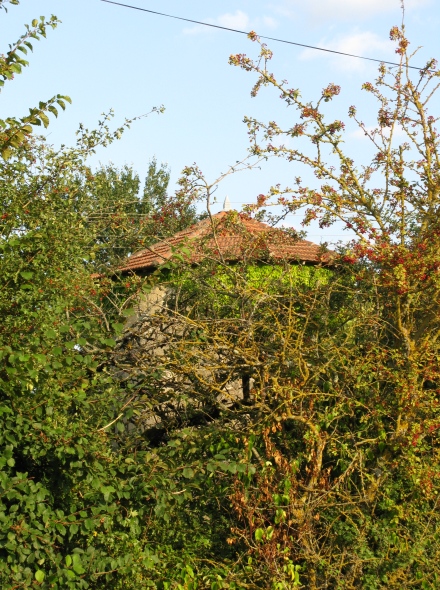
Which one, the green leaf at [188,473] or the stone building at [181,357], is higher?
the stone building at [181,357]

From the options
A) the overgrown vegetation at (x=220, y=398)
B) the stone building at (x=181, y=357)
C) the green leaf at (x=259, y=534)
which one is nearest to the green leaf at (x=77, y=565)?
the overgrown vegetation at (x=220, y=398)

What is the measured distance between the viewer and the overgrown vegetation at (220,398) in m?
5.17

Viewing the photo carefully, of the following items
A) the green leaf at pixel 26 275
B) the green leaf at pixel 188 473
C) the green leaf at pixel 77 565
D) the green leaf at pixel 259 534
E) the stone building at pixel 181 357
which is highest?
the green leaf at pixel 26 275

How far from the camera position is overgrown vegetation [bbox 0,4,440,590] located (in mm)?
5172

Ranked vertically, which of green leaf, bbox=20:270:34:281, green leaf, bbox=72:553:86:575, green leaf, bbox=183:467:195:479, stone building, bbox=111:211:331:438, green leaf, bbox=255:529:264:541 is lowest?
green leaf, bbox=255:529:264:541

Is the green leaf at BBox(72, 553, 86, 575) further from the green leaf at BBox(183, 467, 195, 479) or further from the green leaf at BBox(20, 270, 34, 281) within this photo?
the green leaf at BBox(20, 270, 34, 281)

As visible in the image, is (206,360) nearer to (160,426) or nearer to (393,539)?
(160,426)

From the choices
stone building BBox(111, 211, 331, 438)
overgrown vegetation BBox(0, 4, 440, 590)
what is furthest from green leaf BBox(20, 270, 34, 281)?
stone building BBox(111, 211, 331, 438)

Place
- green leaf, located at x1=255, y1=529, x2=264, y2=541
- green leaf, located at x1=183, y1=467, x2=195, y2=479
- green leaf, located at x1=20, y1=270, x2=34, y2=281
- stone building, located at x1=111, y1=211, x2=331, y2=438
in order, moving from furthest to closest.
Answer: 1. stone building, located at x1=111, y1=211, x2=331, y2=438
2. green leaf, located at x1=255, y1=529, x2=264, y2=541
3. green leaf, located at x1=183, y1=467, x2=195, y2=479
4. green leaf, located at x1=20, y1=270, x2=34, y2=281

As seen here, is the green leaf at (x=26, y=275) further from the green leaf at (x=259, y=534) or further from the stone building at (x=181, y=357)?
the green leaf at (x=259, y=534)

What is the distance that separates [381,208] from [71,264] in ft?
12.8

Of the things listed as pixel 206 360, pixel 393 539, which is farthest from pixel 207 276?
pixel 393 539

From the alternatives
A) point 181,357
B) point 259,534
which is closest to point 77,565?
point 259,534

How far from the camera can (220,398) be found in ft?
24.9
